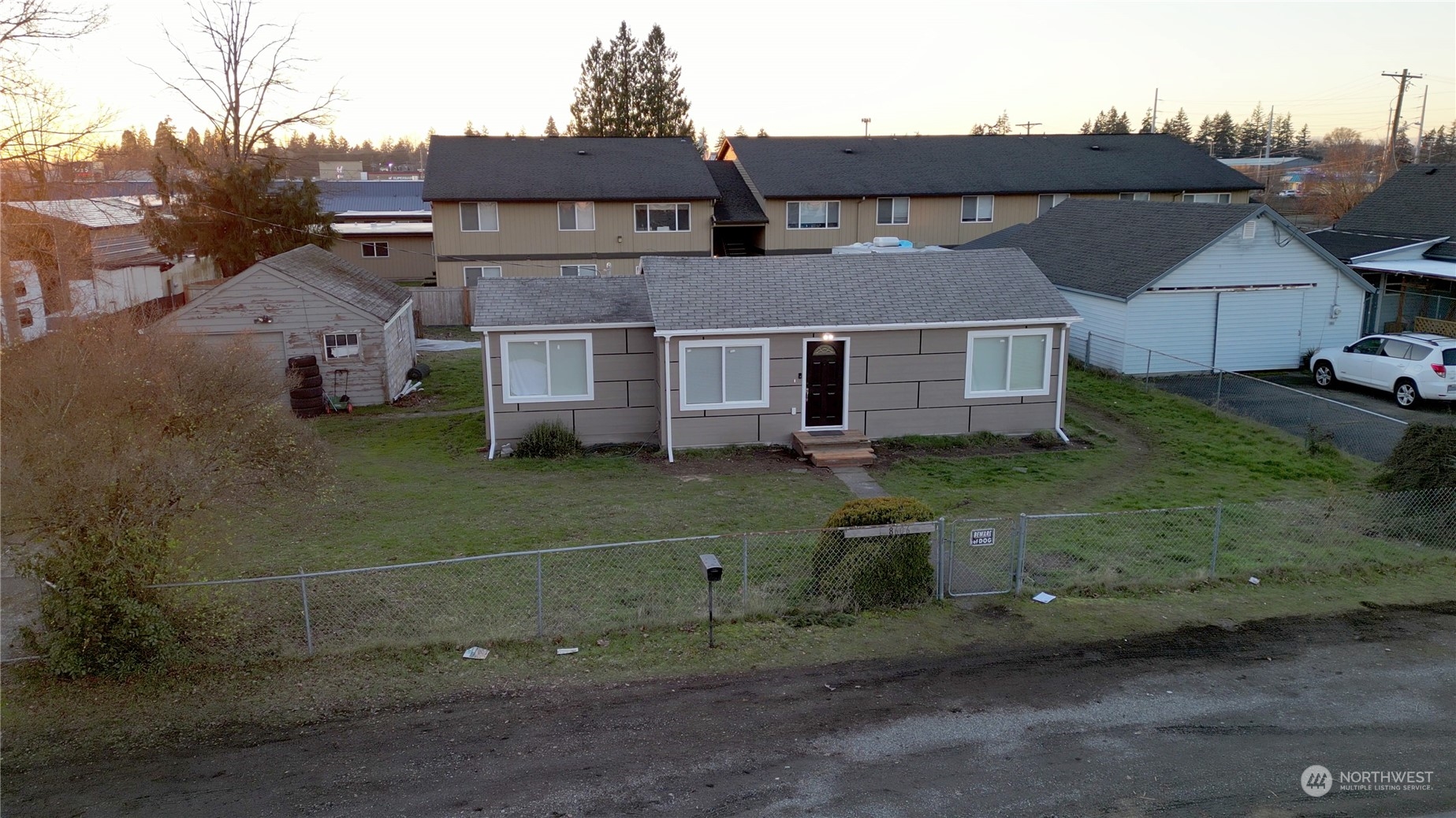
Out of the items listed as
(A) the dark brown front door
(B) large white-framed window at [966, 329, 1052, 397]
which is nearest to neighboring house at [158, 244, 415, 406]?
(A) the dark brown front door

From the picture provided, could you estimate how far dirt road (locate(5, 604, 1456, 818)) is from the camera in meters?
7.81

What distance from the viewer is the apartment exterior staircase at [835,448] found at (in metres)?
18.1

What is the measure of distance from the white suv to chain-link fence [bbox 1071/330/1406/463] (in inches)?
39.2

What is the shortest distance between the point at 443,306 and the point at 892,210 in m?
19.2

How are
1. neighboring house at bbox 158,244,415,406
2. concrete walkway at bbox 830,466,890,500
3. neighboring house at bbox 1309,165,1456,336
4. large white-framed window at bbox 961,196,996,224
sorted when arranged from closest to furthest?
concrete walkway at bbox 830,466,890,500
neighboring house at bbox 158,244,415,406
neighboring house at bbox 1309,165,1456,336
large white-framed window at bbox 961,196,996,224

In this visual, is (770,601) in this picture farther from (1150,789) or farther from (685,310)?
(685,310)

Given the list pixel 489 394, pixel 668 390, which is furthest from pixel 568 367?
pixel 668 390

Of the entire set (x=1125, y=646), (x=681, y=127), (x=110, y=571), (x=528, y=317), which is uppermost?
(x=681, y=127)

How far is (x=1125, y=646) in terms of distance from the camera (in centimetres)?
1064

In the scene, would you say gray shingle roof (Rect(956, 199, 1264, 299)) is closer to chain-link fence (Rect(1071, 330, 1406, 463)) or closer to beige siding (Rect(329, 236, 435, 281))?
chain-link fence (Rect(1071, 330, 1406, 463))

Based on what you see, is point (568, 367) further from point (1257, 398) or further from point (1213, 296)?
point (1213, 296)

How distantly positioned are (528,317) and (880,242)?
43.2ft

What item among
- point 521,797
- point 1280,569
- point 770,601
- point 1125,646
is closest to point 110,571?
point 521,797

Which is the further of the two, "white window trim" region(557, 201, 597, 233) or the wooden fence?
"white window trim" region(557, 201, 597, 233)
